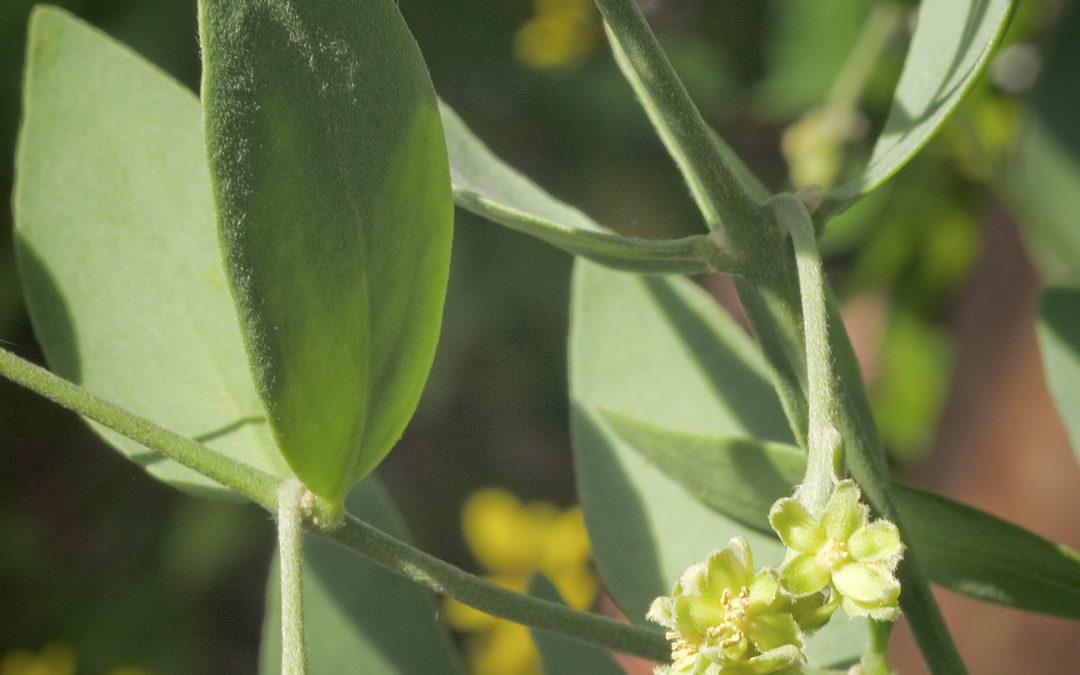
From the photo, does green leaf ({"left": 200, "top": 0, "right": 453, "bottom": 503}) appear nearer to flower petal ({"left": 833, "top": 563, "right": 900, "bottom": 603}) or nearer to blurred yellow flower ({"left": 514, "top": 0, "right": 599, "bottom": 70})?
flower petal ({"left": 833, "top": 563, "right": 900, "bottom": 603})

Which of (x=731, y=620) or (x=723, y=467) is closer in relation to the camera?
(x=731, y=620)

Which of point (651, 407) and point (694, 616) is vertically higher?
point (651, 407)

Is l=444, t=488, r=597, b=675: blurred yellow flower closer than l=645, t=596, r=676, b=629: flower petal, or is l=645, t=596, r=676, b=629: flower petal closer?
l=645, t=596, r=676, b=629: flower petal

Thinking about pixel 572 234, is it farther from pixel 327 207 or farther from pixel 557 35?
pixel 557 35

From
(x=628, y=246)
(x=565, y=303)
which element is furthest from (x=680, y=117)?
(x=565, y=303)

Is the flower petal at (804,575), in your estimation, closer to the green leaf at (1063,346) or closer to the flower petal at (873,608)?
the flower petal at (873,608)

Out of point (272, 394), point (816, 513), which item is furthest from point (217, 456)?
point (816, 513)

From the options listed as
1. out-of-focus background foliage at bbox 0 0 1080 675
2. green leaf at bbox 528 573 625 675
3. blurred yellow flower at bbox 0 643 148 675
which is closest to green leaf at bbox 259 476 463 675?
green leaf at bbox 528 573 625 675
